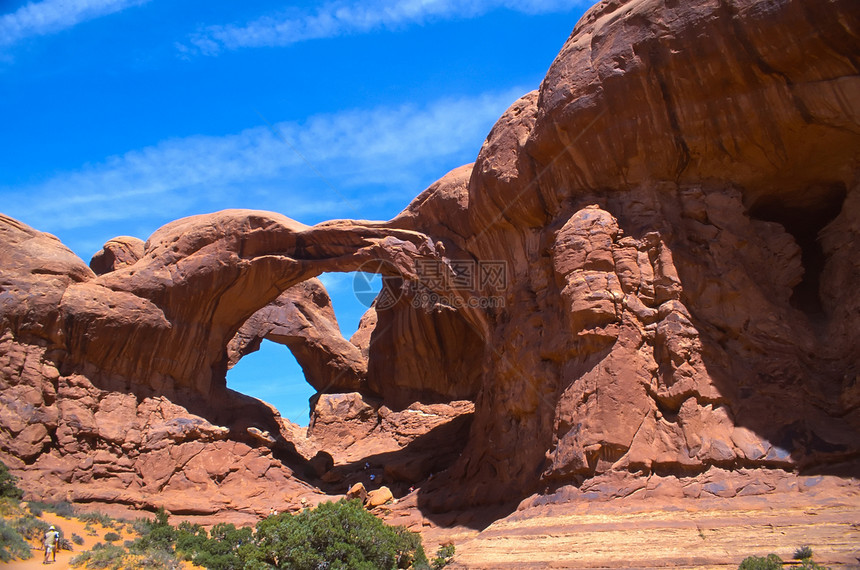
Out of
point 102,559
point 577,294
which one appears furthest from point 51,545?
point 577,294

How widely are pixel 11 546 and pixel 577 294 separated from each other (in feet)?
36.5

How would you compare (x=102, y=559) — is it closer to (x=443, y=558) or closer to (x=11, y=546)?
(x=11, y=546)

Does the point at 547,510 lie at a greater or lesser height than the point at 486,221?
lesser

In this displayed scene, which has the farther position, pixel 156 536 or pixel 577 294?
pixel 156 536

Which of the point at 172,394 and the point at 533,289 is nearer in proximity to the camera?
the point at 533,289

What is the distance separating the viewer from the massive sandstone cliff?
12.1 metres

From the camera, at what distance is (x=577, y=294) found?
13367 millimetres

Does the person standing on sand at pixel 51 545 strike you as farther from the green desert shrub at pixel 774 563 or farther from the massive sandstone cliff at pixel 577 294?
the green desert shrub at pixel 774 563

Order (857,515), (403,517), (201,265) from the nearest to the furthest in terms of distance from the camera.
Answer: (857,515)
(403,517)
(201,265)

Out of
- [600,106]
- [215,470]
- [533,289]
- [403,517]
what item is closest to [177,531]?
[215,470]

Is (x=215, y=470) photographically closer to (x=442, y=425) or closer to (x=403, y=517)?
(x=403, y=517)

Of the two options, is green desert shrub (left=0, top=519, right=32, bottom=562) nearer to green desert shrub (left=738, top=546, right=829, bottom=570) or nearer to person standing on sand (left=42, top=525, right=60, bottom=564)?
person standing on sand (left=42, top=525, right=60, bottom=564)

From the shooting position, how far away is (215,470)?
19766mm

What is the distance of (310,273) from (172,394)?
18.4ft
